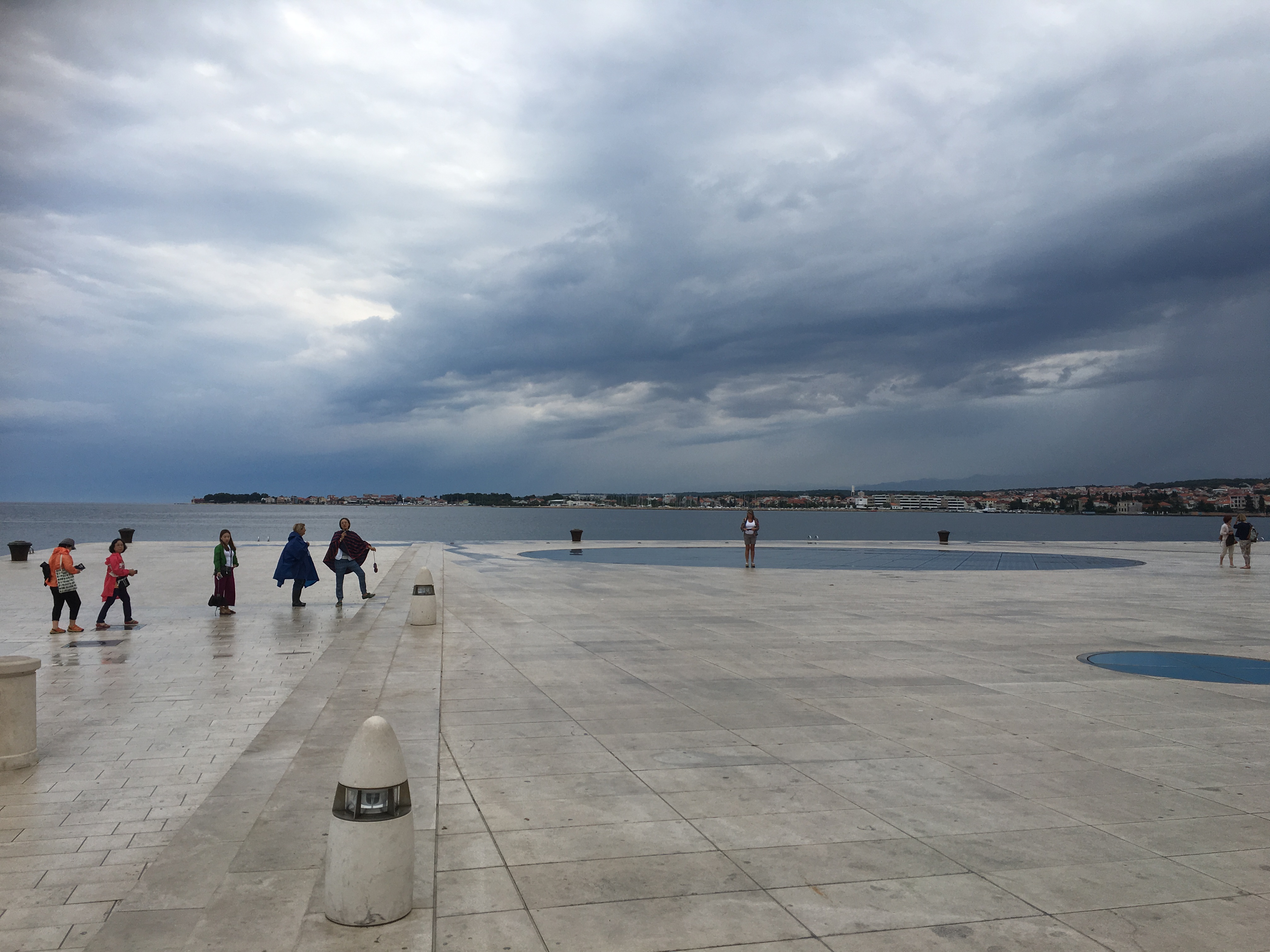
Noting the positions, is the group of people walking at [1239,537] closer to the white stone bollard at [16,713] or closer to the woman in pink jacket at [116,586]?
the woman in pink jacket at [116,586]

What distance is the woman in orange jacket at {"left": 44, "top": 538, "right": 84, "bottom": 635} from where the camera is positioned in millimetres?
14000

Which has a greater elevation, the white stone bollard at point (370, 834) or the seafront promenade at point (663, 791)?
the white stone bollard at point (370, 834)

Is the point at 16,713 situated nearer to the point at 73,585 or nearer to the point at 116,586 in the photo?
the point at 73,585

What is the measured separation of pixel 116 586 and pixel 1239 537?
30.4m

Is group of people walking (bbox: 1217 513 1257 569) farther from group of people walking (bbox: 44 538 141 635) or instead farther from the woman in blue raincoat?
group of people walking (bbox: 44 538 141 635)

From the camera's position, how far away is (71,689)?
10.0 m

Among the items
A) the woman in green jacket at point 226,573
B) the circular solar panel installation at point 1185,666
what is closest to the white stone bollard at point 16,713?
the woman in green jacket at point 226,573

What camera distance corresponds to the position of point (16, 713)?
686 centimetres

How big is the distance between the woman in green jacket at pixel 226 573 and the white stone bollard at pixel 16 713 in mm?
9608

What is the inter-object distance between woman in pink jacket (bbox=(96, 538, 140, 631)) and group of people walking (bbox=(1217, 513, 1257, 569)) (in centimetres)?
2848

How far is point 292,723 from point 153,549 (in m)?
34.4

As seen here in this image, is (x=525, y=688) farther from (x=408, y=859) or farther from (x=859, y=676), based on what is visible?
(x=408, y=859)

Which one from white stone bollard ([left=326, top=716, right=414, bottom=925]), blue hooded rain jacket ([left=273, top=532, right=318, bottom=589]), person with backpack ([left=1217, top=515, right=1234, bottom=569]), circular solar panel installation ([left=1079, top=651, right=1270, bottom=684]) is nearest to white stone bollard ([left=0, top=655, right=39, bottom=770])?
white stone bollard ([left=326, top=716, right=414, bottom=925])

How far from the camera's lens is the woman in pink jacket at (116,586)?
14.6m
